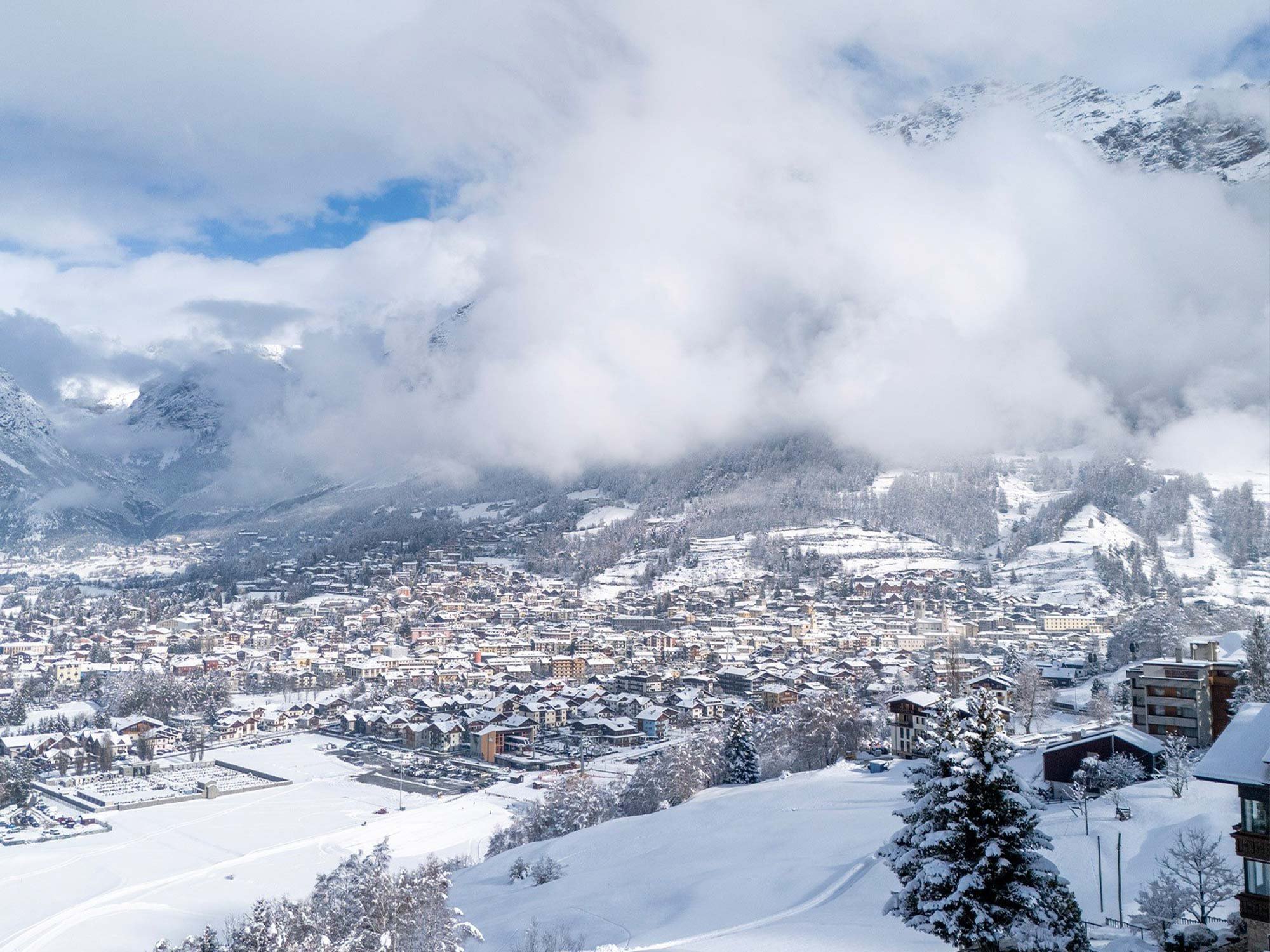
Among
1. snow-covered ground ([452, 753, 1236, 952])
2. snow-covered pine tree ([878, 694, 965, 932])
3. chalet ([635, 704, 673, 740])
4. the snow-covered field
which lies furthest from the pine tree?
chalet ([635, 704, 673, 740])

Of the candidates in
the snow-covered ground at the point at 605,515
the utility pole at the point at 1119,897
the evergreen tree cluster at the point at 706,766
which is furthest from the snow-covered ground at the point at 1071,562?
the utility pole at the point at 1119,897

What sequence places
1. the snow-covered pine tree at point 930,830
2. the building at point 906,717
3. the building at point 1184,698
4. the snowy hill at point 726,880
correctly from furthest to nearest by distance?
the building at point 906,717 → the building at point 1184,698 → the snowy hill at point 726,880 → the snow-covered pine tree at point 930,830

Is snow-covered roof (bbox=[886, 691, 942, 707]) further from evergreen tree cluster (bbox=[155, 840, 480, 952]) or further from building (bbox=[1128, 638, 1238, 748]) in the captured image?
evergreen tree cluster (bbox=[155, 840, 480, 952])

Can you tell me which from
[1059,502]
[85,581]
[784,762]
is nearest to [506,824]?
[784,762]

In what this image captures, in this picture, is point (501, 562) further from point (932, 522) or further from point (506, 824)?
point (506, 824)

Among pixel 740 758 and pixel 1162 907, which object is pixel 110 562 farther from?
pixel 1162 907

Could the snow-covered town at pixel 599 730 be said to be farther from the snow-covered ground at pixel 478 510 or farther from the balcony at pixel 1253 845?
the snow-covered ground at pixel 478 510
